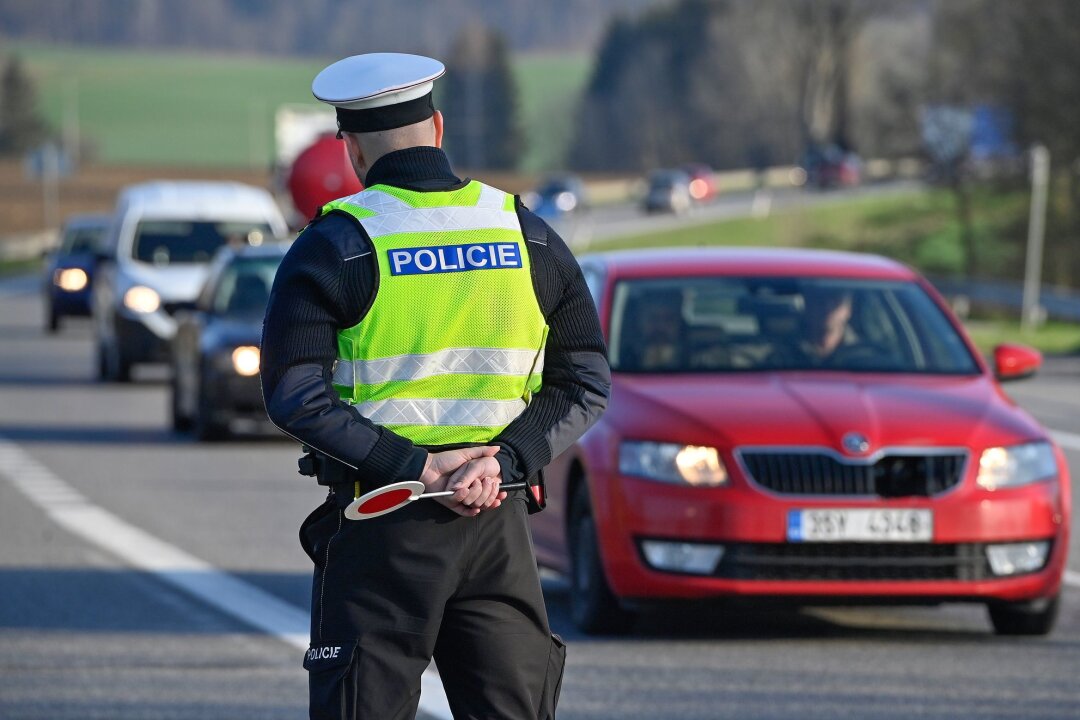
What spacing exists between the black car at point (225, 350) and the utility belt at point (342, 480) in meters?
12.5

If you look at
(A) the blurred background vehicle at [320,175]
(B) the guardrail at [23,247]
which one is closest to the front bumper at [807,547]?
(A) the blurred background vehicle at [320,175]

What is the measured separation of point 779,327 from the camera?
9.38 meters

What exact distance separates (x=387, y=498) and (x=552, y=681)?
51cm

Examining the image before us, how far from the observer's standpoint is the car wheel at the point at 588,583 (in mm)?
8516

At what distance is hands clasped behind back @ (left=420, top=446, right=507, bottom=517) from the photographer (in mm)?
4098

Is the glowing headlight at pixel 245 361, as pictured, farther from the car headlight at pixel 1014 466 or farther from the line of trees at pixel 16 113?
the line of trees at pixel 16 113

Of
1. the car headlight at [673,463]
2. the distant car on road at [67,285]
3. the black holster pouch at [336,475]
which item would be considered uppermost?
the black holster pouch at [336,475]

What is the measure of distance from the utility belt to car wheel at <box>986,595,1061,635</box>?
4.52 m

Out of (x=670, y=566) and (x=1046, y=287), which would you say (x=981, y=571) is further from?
(x=1046, y=287)

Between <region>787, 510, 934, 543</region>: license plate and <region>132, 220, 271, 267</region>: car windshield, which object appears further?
<region>132, 220, 271, 267</region>: car windshield

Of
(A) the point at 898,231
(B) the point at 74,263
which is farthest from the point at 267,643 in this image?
(A) the point at 898,231

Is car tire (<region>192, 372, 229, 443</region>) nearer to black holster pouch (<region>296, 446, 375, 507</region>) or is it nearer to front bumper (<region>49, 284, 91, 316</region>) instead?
black holster pouch (<region>296, 446, 375, 507</region>)

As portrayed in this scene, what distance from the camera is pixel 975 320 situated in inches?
1640

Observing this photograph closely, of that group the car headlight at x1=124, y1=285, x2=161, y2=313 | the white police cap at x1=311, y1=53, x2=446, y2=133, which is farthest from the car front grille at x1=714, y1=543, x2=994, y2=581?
the car headlight at x1=124, y1=285, x2=161, y2=313
